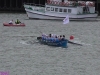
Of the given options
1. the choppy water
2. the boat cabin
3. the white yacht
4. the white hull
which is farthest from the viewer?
the white hull

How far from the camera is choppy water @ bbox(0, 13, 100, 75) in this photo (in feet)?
144

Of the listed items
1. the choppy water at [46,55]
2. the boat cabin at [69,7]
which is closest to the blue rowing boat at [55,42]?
the choppy water at [46,55]

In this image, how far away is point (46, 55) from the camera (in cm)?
5188

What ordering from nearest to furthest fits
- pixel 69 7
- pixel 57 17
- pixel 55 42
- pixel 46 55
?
pixel 46 55 < pixel 55 42 < pixel 69 7 < pixel 57 17

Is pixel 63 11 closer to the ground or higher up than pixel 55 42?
higher up

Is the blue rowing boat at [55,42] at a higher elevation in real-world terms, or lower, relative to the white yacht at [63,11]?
lower

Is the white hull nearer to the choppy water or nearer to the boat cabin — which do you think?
the boat cabin

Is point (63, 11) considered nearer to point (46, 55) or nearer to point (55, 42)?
point (55, 42)

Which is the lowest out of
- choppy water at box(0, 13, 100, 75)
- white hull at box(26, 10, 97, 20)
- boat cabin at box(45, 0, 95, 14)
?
choppy water at box(0, 13, 100, 75)

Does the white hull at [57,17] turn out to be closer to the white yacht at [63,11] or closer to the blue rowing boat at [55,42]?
the white yacht at [63,11]

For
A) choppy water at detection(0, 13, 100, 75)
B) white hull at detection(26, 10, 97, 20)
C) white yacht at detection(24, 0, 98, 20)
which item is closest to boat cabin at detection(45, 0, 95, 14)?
white yacht at detection(24, 0, 98, 20)

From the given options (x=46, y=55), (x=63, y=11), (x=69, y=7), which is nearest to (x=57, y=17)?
(x=63, y=11)

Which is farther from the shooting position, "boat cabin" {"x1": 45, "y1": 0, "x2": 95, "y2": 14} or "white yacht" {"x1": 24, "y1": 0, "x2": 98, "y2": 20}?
"white yacht" {"x1": 24, "y1": 0, "x2": 98, "y2": 20}

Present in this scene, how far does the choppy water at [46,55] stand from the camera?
44.0 m
